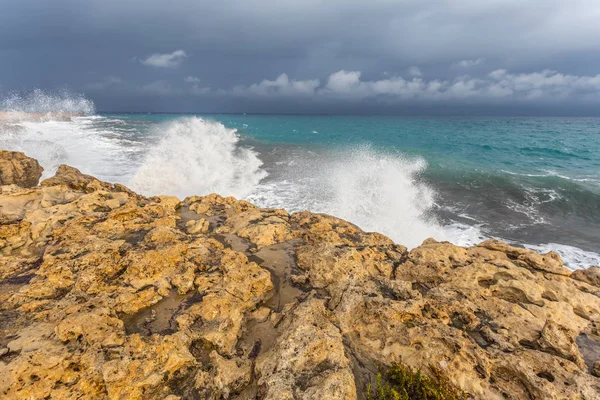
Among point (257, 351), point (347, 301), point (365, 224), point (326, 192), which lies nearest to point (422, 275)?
point (347, 301)

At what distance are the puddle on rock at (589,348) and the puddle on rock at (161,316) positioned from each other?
556cm

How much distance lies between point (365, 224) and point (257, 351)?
8.91 m

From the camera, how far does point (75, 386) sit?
2934 mm

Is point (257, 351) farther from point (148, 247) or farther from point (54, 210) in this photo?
point (54, 210)

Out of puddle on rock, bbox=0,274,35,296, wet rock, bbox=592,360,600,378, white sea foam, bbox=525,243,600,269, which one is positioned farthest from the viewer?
white sea foam, bbox=525,243,600,269

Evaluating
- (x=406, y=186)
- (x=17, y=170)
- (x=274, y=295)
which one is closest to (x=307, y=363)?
(x=274, y=295)

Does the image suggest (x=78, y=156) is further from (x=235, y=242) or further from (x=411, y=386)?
(x=411, y=386)

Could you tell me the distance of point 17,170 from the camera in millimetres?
8680

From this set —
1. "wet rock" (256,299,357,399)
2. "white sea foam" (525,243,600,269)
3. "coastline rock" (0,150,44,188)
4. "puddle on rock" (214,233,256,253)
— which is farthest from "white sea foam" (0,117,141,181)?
"white sea foam" (525,243,600,269)

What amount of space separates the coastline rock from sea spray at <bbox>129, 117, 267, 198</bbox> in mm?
5461

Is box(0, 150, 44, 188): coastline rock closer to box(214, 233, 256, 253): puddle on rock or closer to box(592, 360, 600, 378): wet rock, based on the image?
box(214, 233, 256, 253): puddle on rock

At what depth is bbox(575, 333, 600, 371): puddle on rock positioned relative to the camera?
3.67 m

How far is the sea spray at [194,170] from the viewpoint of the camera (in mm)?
15320

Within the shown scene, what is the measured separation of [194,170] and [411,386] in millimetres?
17410
